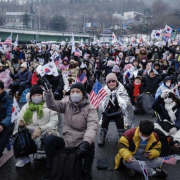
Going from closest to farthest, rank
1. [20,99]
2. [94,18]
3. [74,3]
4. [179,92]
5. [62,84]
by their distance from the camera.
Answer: [179,92] → [62,84] → [20,99] → [94,18] → [74,3]

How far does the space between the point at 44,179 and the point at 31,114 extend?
1175 mm

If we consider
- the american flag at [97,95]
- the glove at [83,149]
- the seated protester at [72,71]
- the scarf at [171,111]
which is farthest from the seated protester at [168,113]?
the seated protester at [72,71]

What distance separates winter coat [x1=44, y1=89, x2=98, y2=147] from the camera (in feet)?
12.3

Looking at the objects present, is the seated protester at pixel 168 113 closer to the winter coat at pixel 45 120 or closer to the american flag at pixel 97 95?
the american flag at pixel 97 95

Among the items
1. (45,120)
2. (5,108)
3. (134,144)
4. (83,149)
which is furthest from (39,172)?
(134,144)

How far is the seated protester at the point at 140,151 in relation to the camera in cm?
370

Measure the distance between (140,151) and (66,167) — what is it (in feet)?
3.75

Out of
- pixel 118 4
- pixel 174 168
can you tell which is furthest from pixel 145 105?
pixel 118 4

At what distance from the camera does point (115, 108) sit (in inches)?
203

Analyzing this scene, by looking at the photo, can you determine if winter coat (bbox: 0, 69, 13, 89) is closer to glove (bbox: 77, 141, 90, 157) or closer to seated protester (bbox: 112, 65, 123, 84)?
seated protester (bbox: 112, 65, 123, 84)

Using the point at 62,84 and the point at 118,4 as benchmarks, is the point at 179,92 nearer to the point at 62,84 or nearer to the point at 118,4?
the point at 62,84

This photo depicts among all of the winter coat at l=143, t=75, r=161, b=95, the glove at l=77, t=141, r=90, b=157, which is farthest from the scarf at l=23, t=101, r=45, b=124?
the winter coat at l=143, t=75, r=161, b=95

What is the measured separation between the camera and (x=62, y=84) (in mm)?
6957

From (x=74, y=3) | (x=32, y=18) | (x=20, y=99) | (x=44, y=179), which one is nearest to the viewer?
(x=44, y=179)
